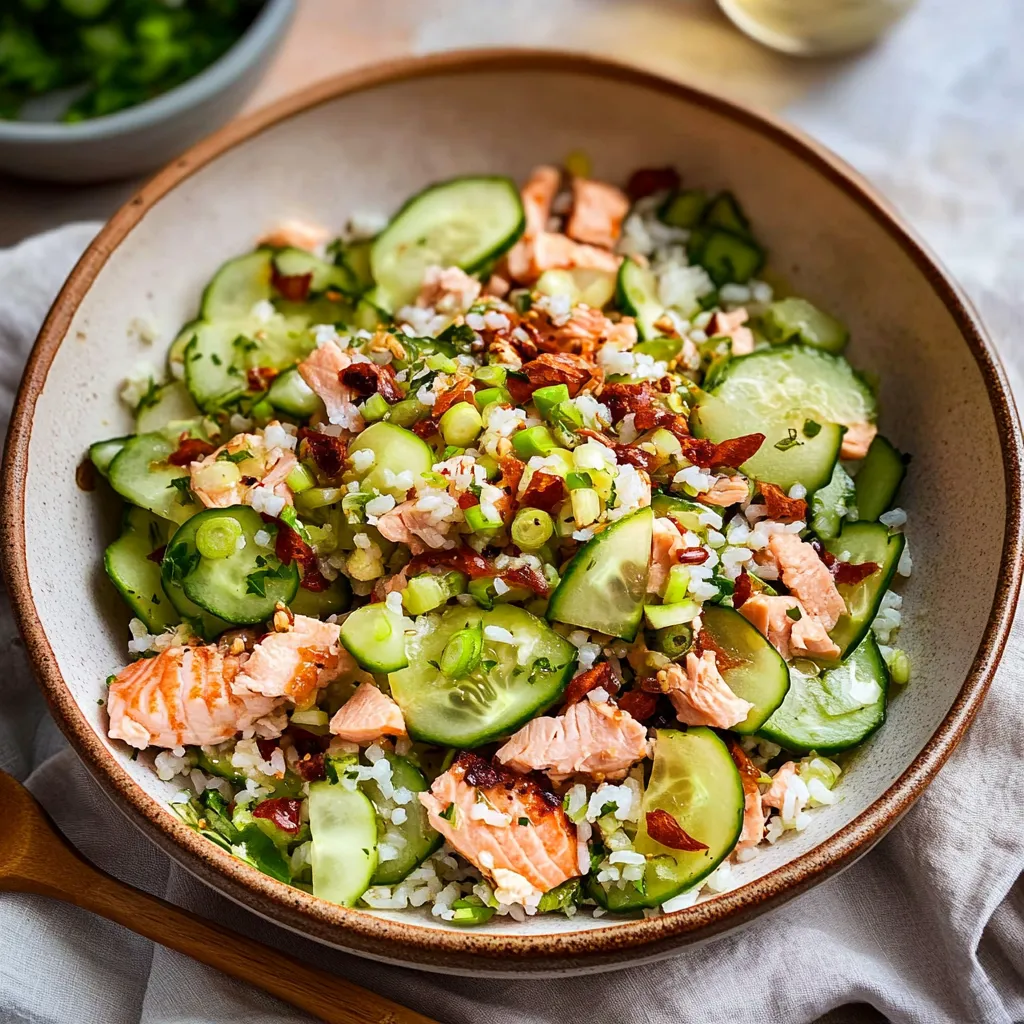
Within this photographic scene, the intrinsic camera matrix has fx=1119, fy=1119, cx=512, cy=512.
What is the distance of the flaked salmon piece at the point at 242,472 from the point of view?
2.81 metres

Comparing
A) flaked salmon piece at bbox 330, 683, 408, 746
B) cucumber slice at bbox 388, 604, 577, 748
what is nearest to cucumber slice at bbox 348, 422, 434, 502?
cucumber slice at bbox 388, 604, 577, 748

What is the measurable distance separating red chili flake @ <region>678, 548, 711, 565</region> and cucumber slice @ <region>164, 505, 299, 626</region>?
3.06 ft

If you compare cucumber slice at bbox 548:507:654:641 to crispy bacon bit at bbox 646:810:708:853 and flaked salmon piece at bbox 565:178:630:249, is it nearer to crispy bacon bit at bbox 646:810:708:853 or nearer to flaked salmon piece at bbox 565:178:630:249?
crispy bacon bit at bbox 646:810:708:853

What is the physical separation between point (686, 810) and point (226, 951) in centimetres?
117

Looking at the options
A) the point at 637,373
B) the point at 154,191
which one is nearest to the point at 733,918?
the point at 637,373

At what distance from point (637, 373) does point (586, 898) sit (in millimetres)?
1315

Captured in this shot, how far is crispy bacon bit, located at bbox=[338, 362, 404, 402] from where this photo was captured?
286 cm

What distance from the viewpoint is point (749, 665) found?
2.63m

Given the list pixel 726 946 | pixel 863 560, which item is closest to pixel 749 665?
pixel 863 560

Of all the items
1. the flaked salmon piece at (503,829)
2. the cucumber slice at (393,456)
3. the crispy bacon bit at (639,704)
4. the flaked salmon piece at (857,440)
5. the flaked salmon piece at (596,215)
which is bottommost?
the flaked salmon piece at (503,829)

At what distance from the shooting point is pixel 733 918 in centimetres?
230

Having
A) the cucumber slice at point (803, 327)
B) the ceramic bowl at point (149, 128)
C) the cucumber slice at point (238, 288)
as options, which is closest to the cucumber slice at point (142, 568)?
the cucumber slice at point (238, 288)

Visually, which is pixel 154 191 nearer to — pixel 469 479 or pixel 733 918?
pixel 469 479

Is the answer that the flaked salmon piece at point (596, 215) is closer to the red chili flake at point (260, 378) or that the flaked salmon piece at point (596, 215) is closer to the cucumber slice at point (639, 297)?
the cucumber slice at point (639, 297)
